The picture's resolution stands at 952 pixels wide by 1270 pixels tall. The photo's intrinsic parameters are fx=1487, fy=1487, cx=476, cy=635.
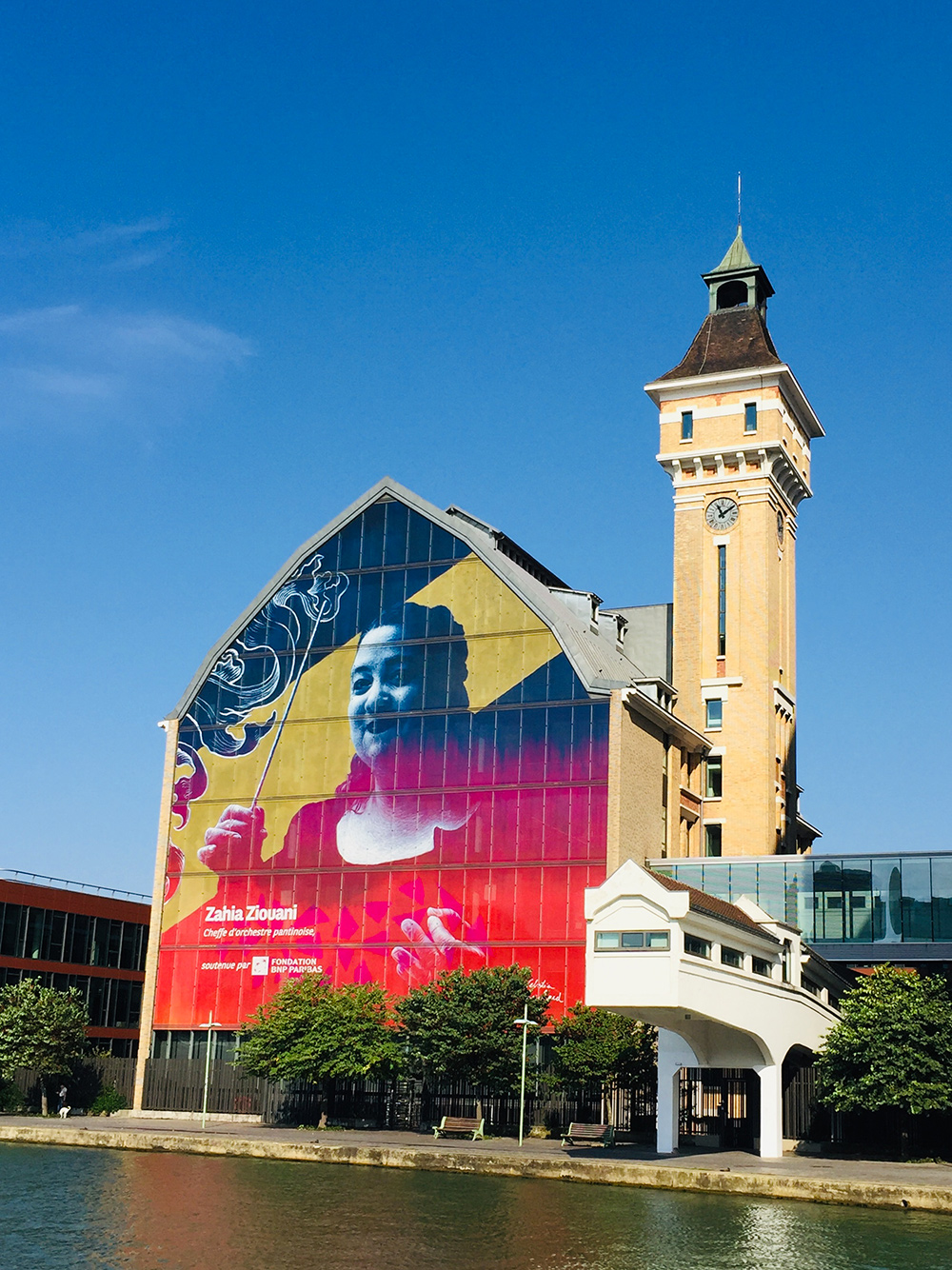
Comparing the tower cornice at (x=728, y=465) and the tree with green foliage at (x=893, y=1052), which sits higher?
the tower cornice at (x=728, y=465)

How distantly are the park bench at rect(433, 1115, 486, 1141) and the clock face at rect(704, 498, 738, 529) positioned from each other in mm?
35811

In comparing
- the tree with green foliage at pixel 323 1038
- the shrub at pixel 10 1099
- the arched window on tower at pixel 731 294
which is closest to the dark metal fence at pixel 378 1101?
the tree with green foliage at pixel 323 1038

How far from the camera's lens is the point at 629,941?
50.1 meters

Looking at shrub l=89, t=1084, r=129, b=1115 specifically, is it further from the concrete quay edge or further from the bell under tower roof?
the bell under tower roof

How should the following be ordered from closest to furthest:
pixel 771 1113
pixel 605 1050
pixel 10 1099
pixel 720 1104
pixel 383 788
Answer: pixel 771 1113
pixel 605 1050
pixel 720 1104
pixel 383 788
pixel 10 1099

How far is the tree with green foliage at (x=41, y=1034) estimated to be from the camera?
72.1 metres

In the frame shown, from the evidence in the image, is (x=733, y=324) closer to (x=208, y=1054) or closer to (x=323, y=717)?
(x=323, y=717)

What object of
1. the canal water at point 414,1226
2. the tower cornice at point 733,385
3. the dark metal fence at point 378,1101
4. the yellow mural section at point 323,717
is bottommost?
the canal water at point 414,1226

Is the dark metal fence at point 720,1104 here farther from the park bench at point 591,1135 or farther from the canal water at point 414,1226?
the canal water at point 414,1226

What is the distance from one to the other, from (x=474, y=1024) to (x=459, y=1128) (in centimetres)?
435

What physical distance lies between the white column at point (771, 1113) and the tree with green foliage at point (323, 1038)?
16968mm

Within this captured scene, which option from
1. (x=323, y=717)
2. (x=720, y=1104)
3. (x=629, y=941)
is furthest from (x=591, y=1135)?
(x=323, y=717)

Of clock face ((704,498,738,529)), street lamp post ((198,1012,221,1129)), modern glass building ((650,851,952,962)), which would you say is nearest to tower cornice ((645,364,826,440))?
clock face ((704,498,738,529))

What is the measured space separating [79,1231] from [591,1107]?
33.4 metres
